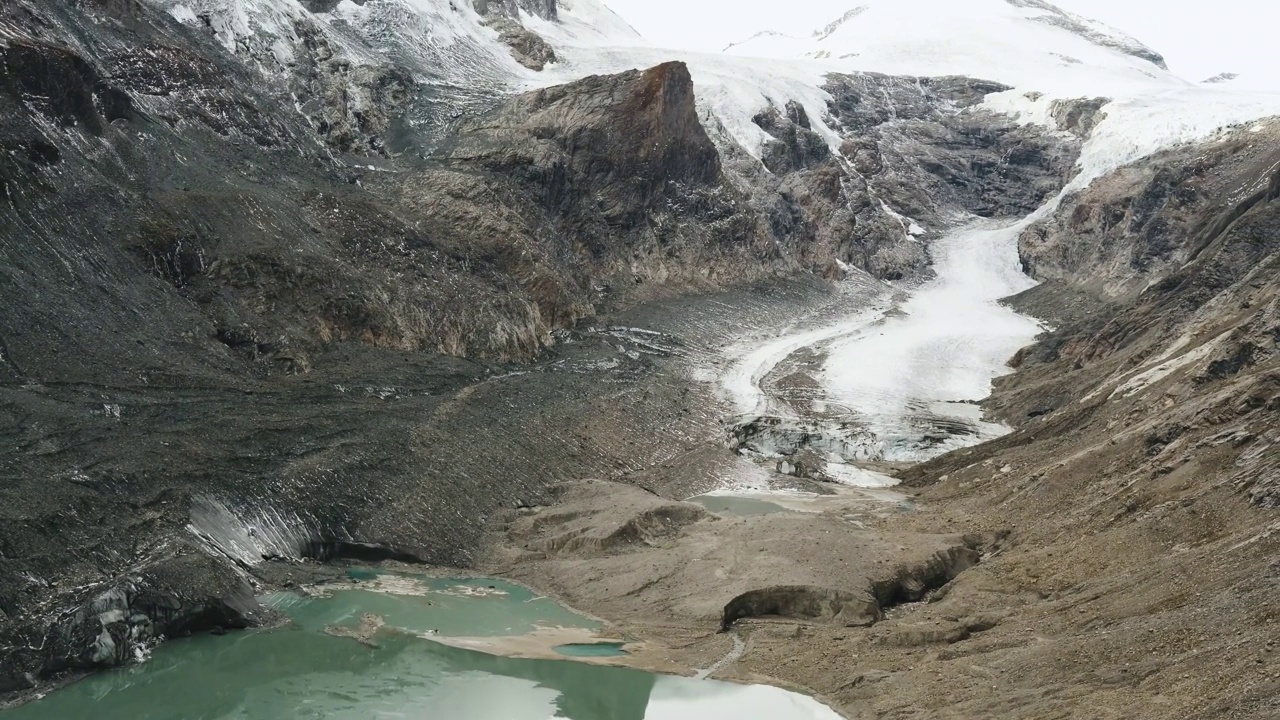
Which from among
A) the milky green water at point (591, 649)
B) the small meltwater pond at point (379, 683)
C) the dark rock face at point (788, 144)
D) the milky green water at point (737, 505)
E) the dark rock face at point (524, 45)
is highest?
the dark rock face at point (524, 45)

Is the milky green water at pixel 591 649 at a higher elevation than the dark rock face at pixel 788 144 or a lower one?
lower

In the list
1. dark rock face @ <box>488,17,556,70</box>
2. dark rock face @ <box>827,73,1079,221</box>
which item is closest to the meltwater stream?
dark rock face @ <box>827,73,1079,221</box>

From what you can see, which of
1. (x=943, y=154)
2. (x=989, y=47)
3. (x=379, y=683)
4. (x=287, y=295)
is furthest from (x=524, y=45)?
(x=989, y=47)

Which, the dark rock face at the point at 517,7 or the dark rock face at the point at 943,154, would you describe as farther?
the dark rock face at the point at 943,154

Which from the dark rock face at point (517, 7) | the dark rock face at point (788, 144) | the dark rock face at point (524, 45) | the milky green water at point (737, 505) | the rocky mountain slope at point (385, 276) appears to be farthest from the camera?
the dark rock face at point (517, 7)

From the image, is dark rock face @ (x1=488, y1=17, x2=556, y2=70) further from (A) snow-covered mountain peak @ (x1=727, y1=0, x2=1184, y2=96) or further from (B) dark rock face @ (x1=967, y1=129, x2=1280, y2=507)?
(A) snow-covered mountain peak @ (x1=727, y1=0, x2=1184, y2=96)

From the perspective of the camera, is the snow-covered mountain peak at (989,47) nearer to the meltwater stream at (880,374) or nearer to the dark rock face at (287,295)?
the meltwater stream at (880,374)

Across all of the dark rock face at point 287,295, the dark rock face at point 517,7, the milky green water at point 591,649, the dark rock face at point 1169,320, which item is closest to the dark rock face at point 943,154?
the dark rock face at point 1169,320
